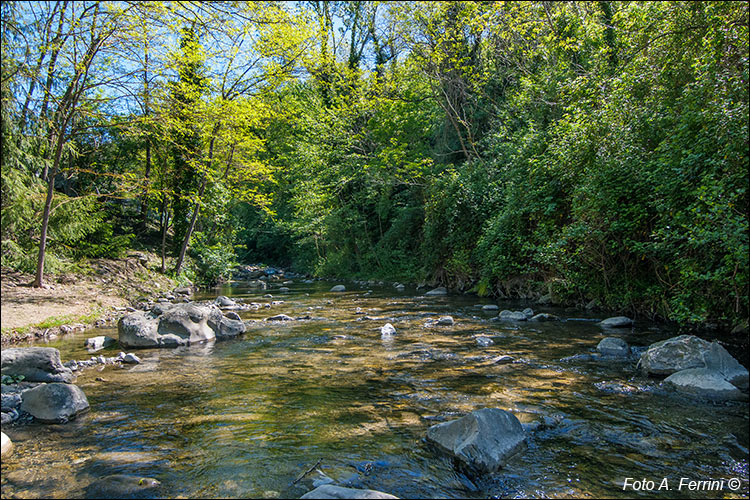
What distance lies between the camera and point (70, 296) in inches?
435

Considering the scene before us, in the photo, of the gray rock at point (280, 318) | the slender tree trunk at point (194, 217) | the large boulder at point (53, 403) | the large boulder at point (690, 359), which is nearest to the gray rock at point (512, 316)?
the large boulder at point (690, 359)

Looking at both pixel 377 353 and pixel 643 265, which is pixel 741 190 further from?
pixel 377 353

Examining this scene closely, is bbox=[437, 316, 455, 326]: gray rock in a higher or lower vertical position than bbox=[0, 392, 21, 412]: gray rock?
lower

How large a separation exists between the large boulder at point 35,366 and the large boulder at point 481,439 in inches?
200

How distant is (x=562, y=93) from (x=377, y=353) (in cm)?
950

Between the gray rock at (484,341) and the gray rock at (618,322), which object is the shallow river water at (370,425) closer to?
the gray rock at (484,341)

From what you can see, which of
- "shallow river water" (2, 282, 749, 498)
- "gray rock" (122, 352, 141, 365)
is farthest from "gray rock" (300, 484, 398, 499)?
"gray rock" (122, 352, 141, 365)

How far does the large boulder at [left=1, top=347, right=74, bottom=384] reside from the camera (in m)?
5.59

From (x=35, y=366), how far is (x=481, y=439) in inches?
230

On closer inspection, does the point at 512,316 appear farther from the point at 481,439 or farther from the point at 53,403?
the point at 53,403

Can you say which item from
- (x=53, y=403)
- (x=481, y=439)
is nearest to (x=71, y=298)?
(x=53, y=403)

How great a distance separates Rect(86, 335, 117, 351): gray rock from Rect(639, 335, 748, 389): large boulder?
8.90m

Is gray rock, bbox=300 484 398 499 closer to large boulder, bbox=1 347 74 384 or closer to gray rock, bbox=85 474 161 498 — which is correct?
gray rock, bbox=85 474 161 498

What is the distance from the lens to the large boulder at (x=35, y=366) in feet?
18.3
